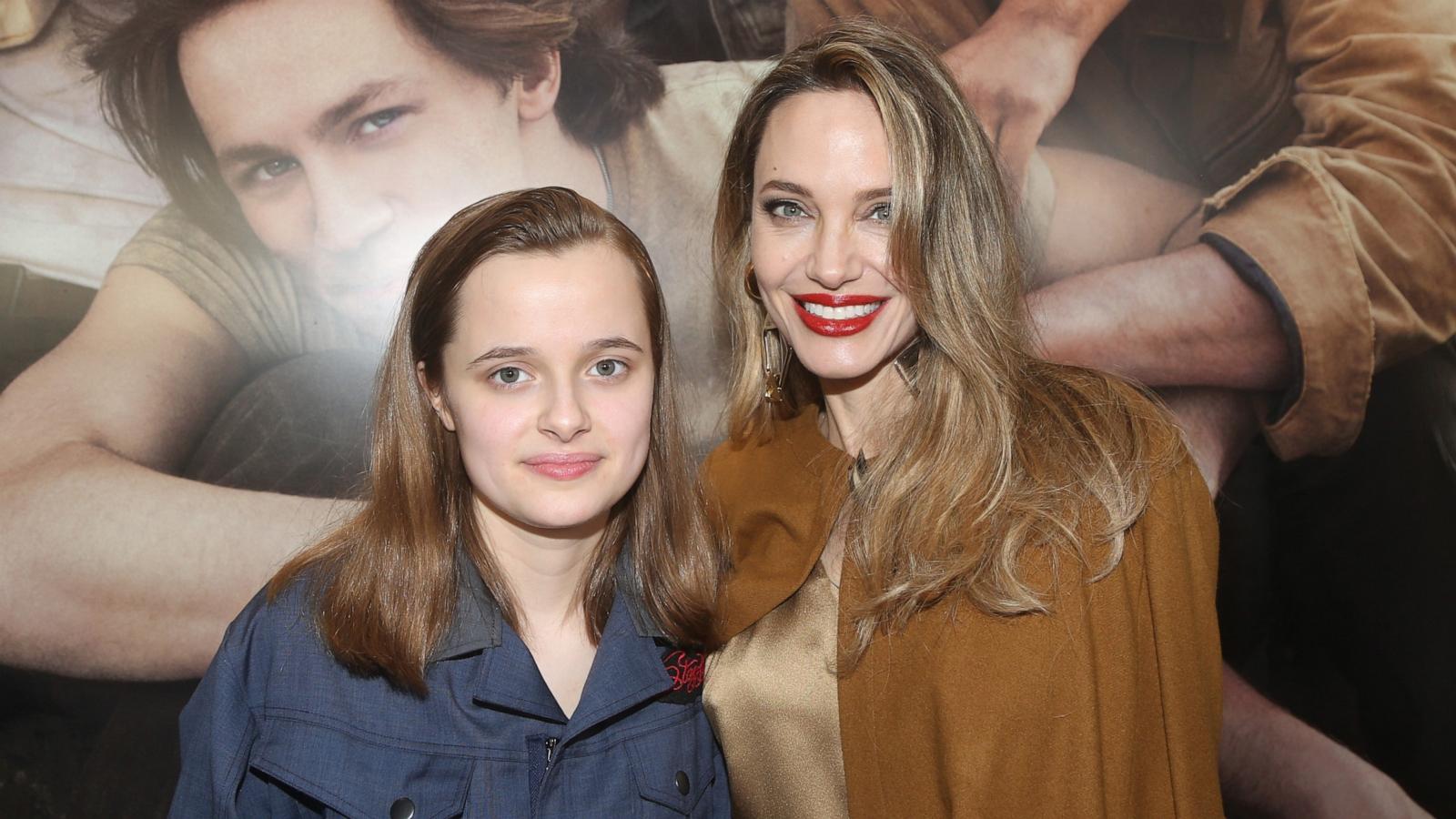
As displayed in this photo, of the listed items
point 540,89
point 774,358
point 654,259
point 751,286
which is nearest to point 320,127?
point 540,89

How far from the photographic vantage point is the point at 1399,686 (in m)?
2.59

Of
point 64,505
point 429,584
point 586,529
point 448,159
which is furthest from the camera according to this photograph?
point 448,159

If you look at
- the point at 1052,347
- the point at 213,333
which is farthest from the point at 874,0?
the point at 213,333

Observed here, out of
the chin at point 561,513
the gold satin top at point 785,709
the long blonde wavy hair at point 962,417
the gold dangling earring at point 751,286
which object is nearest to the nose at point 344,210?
the gold dangling earring at point 751,286

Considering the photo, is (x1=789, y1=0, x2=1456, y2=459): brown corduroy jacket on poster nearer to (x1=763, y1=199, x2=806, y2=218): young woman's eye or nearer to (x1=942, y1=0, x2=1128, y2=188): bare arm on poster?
(x1=942, y1=0, x2=1128, y2=188): bare arm on poster

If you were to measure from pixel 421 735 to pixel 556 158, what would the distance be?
1474 mm

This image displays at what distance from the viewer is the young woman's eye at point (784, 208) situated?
201cm

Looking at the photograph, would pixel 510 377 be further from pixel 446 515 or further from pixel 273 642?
pixel 273 642

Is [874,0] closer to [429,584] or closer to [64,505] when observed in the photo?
[429,584]

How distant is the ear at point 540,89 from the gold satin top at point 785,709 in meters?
1.35

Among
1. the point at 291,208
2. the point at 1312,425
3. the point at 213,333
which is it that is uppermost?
the point at 291,208

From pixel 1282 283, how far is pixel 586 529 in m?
1.79

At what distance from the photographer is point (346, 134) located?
245 cm

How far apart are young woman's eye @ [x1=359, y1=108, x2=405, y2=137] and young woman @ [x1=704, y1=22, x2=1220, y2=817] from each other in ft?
2.89
